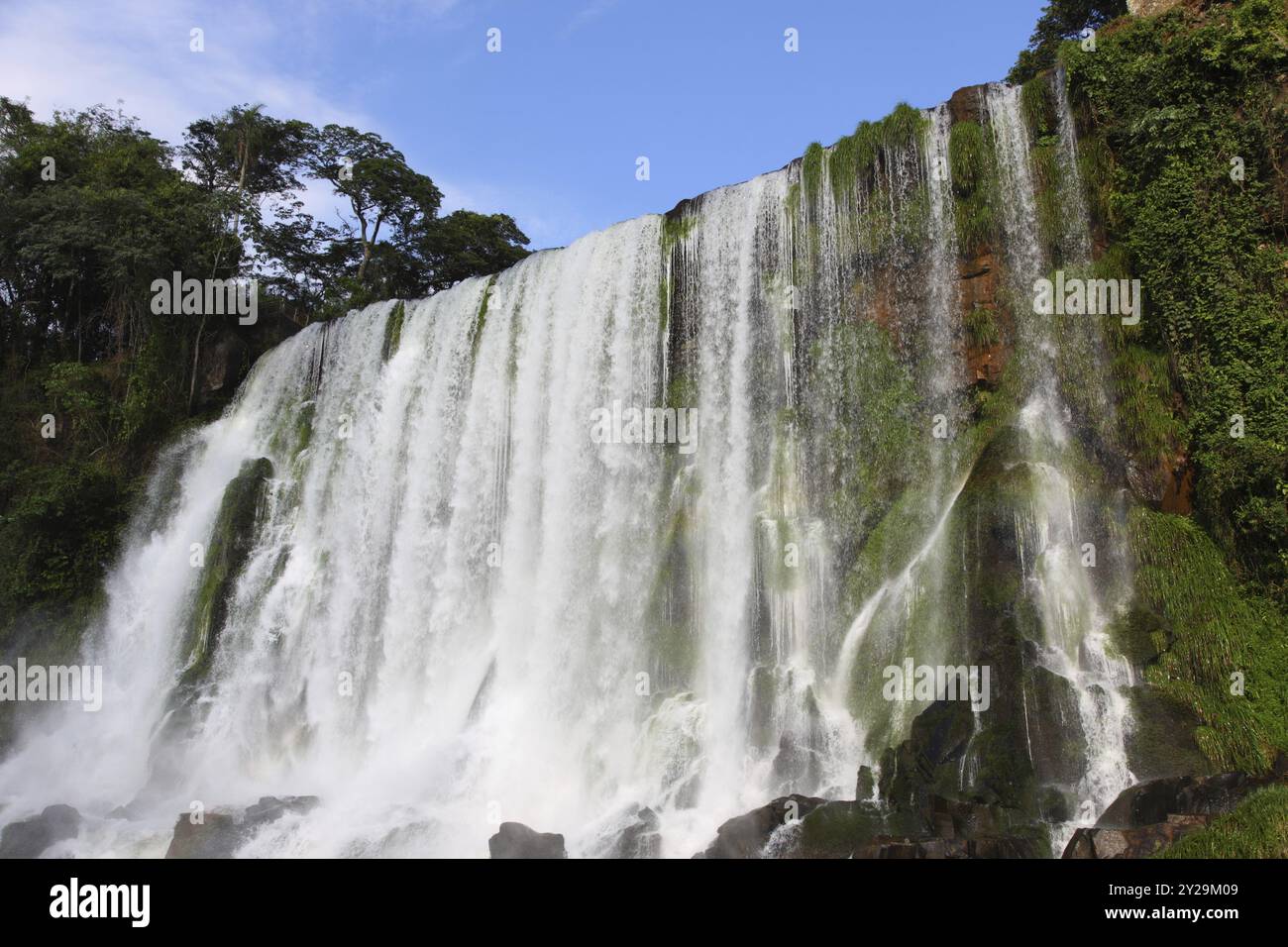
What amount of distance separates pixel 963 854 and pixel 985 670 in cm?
272

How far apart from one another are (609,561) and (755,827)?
6.38 meters

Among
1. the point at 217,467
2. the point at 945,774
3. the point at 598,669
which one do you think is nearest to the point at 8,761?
Result: the point at 217,467

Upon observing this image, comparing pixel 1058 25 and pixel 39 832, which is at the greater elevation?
pixel 1058 25

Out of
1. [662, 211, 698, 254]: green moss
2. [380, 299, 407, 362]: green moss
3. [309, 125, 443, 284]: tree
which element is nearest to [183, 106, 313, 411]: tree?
[309, 125, 443, 284]: tree

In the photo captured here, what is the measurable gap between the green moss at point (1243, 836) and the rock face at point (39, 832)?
1492 cm

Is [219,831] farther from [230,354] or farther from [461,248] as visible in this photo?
[461,248]

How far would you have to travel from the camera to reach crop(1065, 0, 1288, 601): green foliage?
1152 cm

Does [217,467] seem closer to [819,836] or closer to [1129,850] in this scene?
[819,836]

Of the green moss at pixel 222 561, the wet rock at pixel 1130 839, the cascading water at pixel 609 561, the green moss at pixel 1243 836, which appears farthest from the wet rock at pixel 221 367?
the green moss at pixel 1243 836

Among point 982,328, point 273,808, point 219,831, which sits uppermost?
point 982,328

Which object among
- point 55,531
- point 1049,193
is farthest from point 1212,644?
point 55,531

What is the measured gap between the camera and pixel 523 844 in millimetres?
11031

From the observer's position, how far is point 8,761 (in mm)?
18469

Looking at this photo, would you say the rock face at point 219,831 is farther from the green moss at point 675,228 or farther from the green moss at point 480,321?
the green moss at point 675,228
